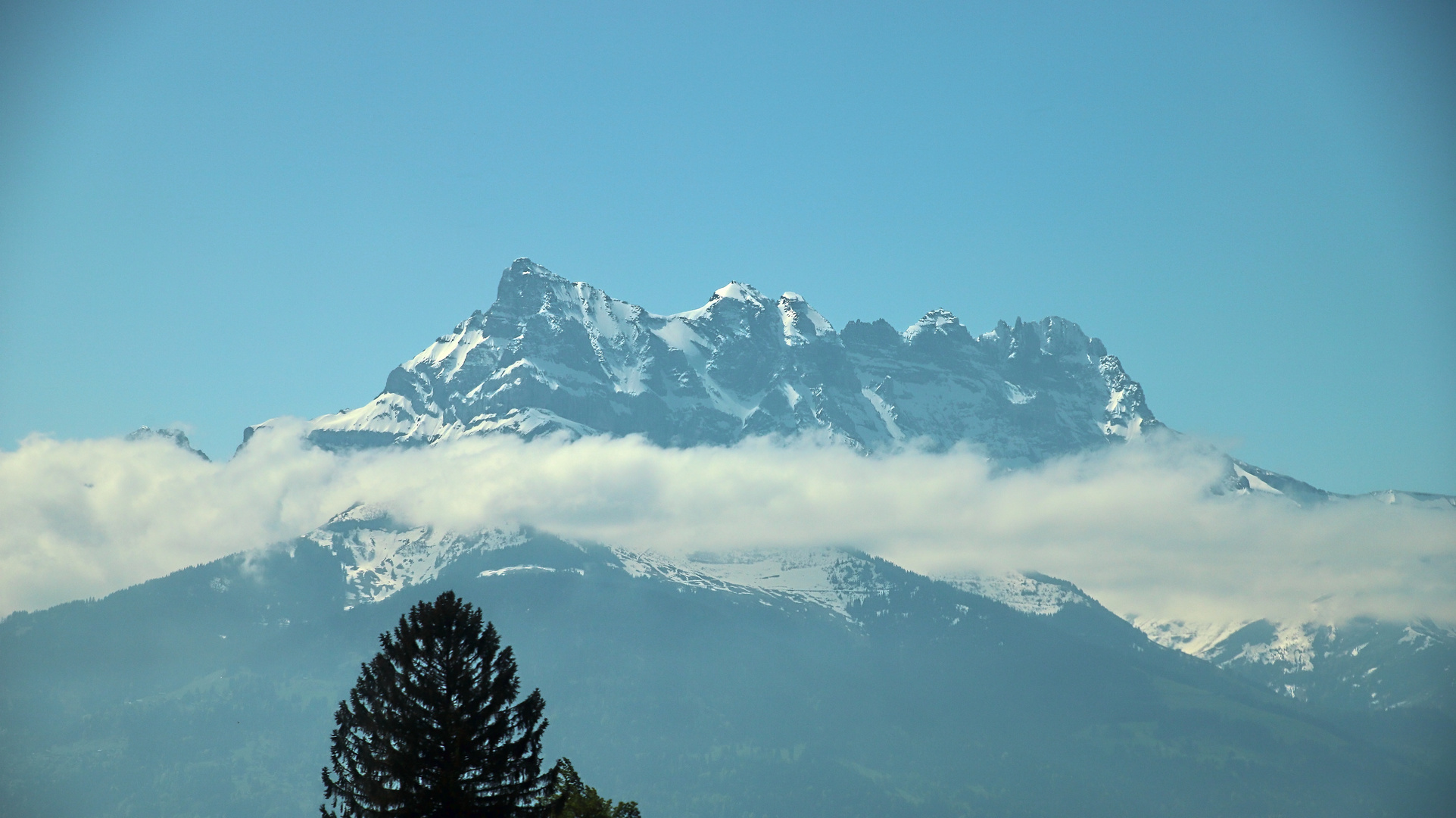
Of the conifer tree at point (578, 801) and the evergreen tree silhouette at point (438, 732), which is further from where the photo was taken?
the conifer tree at point (578, 801)

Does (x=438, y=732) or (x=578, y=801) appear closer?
(x=438, y=732)

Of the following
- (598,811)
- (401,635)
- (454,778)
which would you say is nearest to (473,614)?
(401,635)

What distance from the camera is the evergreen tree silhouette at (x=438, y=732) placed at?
145 feet

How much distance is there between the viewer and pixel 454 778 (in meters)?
44.2

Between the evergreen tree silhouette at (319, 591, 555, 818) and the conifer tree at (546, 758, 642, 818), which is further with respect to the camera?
the conifer tree at (546, 758, 642, 818)

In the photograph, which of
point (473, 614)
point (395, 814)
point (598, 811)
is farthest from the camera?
point (598, 811)

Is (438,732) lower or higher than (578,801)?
higher

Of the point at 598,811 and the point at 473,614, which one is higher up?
the point at 473,614

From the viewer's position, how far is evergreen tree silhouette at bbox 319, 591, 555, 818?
44188 mm

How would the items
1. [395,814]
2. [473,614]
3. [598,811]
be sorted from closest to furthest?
[395,814] < [473,614] < [598,811]

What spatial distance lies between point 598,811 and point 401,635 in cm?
1119

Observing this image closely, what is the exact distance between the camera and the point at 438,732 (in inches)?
1759

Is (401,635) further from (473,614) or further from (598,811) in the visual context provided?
(598,811)

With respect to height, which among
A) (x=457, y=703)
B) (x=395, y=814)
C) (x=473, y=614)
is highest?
(x=473, y=614)
